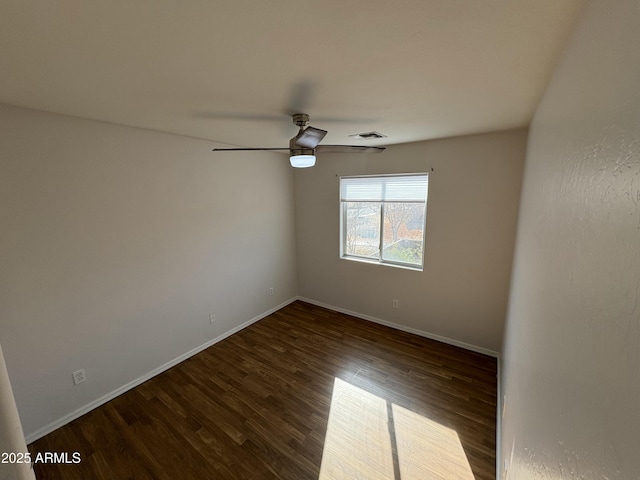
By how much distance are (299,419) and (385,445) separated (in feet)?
2.29

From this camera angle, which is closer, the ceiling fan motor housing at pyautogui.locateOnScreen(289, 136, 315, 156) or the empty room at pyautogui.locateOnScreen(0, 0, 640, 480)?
the empty room at pyautogui.locateOnScreen(0, 0, 640, 480)

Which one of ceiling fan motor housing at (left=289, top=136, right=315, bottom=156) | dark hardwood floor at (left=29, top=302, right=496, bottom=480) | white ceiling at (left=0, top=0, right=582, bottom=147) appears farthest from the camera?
ceiling fan motor housing at (left=289, top=136, right=315, bottom=156)

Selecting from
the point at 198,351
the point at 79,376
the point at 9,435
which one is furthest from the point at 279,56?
the point at 198,351

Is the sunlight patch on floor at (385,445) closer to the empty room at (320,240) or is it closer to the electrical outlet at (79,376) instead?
the empty room at (320,240)

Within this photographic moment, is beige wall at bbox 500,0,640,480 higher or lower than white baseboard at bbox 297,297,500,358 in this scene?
higher

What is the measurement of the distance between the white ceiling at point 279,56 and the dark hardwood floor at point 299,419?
244 centimetres

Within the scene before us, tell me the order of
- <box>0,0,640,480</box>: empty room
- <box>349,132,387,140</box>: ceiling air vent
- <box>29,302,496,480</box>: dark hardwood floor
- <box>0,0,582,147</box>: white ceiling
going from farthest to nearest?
<box>349,132,387,140</box>: ceiling air vent, <box>29,302,496,480</box>: dark hardwood floor, <box>0,0,582,147</box>: white ceiling, <box>0,0,640,480</box>: empty room

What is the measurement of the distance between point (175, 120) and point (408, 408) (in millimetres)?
3149

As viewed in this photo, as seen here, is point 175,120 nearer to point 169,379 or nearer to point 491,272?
point 169,379

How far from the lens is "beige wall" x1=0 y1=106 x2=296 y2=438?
186cm

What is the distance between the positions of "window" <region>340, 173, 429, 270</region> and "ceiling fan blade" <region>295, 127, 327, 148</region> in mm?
1763

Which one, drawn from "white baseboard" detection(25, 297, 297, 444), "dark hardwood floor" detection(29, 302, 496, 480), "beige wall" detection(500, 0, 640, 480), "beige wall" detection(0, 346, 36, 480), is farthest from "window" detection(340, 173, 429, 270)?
"beige wall" detection(0, 346, 36, 480)

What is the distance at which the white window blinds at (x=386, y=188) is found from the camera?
3.17 meters

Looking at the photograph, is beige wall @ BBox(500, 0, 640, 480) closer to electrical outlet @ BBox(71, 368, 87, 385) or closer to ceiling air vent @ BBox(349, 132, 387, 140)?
ceiling air vent @ BBox(349, 132, 387, 140)
